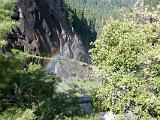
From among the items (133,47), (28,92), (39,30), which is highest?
(133,47)

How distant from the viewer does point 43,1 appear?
6912 centimetres

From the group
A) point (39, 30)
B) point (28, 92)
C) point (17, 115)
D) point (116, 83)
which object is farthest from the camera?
point (39, 30)

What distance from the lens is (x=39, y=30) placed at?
2603 inches

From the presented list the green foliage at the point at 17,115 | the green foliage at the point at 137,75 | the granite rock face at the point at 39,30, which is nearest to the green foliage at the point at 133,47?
the green foliage at the point at 137,75

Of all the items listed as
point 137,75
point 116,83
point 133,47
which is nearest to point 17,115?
point 116,83

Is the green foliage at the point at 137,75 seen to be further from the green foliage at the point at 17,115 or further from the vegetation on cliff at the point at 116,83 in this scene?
the green foliage at the point at 17,115

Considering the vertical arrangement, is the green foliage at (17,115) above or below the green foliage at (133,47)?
below

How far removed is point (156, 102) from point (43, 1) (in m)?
56.6

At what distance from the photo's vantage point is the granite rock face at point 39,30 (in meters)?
58.5

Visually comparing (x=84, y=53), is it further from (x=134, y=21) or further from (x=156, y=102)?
(x=156, y=102)

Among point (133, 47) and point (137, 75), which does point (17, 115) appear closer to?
point (137, 75)

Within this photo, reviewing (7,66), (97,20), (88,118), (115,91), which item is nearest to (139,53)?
(115,91)

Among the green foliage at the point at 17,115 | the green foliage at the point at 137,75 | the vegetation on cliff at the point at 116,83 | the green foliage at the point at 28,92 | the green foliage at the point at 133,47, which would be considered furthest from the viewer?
the green foliage at the point at 28,92

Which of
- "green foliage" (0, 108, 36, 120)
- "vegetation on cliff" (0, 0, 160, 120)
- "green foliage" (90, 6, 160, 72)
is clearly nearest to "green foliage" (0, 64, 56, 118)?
"vegetation on cliff" (0, 0, 160, 120)
